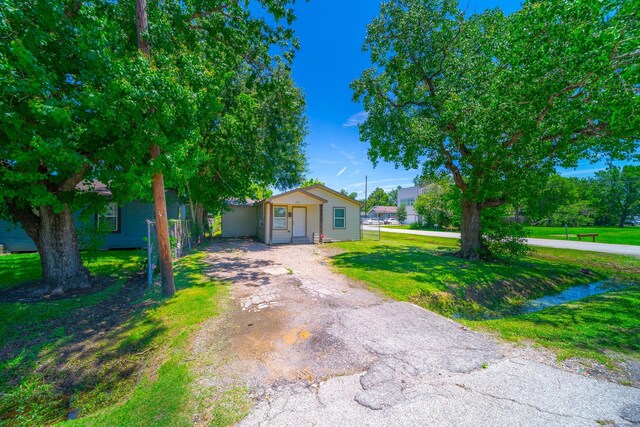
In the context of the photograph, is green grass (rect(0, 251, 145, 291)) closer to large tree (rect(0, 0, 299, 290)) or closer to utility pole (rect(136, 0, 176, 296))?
large tree (rect(0, 0, 299, 290))

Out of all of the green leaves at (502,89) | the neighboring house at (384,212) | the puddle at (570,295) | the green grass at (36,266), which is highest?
the green leaves at (502,89)

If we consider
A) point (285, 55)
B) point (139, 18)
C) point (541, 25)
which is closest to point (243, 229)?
point (285, 55)

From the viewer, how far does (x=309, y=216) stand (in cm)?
1602

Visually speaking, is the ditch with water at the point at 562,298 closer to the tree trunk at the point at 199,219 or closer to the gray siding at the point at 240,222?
the tree trunk at the point at 199,219

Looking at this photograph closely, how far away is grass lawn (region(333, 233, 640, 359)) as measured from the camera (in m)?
4.03

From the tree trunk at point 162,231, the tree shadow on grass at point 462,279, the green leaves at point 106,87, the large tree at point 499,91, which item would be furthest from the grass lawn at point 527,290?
the green leaves at point 106,87

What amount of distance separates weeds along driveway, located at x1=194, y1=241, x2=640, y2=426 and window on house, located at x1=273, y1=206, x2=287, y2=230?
1026cm

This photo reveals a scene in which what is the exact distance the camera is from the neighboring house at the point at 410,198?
45.8 metres

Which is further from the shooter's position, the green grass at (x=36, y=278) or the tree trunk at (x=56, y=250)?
the tree trunk at (x=56, y=250)

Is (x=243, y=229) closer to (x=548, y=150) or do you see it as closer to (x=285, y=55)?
(x=285, y=55)

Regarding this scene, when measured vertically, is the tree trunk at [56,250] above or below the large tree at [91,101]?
below

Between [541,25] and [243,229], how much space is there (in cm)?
1900

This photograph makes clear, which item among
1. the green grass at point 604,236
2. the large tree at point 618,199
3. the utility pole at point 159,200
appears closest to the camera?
the utility pole at point 159,200

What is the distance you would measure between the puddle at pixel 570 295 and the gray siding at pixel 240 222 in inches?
663
